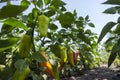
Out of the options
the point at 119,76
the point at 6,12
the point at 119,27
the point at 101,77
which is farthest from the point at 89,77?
the point at 6,12

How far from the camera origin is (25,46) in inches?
45.7

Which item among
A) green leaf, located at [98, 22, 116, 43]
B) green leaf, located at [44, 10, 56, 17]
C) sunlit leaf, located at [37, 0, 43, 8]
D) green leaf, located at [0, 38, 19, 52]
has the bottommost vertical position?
green leaf, located at [98, 22, 116, 43]

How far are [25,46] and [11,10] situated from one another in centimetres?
19

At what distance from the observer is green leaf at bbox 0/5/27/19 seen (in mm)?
1026

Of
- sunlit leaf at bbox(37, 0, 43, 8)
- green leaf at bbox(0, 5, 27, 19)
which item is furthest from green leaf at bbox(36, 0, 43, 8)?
green leaf at bbox(0, 5, 27, 19)

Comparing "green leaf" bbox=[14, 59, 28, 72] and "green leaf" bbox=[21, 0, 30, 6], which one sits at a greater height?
"green leaf" bbox=[21, 0, 30, 6]

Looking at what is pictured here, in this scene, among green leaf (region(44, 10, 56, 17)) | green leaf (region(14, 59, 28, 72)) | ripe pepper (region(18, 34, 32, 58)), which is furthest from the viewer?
green leaf (region(44, 10, 56, 17))

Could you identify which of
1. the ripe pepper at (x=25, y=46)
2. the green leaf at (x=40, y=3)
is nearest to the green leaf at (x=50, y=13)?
the green leaf at (x=40, y=3)

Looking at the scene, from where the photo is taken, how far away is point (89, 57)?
Answer: 136 centimetres

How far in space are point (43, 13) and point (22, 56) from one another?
0.83 ft

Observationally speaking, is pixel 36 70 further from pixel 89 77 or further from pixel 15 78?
pixel 89 77

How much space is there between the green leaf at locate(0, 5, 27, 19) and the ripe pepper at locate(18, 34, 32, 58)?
0.17 metres

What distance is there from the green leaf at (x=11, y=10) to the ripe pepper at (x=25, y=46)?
170 mm

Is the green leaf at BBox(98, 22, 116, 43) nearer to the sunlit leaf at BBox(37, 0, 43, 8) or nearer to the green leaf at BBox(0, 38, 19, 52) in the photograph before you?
the sunlit leaf at BBox(37, 0, 43, 8)
